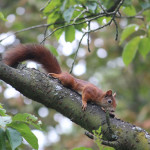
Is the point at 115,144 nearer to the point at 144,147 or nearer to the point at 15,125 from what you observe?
the point at 144,147

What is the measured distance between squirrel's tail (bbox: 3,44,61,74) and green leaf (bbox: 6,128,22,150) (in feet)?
1.95

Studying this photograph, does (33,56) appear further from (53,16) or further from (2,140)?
(2,140)

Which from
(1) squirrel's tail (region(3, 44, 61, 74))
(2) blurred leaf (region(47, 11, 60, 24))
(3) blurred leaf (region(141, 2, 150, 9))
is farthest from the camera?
(3) blurred leaf (region(141, 2, 150, 9))

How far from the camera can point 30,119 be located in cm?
195

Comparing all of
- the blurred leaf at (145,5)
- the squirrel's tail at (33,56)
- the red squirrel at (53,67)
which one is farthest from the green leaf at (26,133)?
the blurred leaf at (145,5)

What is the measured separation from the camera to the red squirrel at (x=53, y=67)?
7.82ft

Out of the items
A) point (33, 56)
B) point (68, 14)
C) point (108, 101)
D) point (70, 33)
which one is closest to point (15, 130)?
point (33, 56)

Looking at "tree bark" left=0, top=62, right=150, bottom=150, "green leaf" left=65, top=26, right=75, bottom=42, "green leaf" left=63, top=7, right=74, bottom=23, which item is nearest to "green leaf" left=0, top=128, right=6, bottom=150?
"tree bark" left=0, top=62, right=150, bottom=150

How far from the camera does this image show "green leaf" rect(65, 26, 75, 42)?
2.93m

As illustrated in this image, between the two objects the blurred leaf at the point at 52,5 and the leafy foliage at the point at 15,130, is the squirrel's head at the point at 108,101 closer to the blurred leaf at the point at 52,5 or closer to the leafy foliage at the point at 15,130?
the blurred leaf at the point at 52,5

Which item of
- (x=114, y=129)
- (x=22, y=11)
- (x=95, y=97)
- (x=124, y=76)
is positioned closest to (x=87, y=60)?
(x=124, y=76)

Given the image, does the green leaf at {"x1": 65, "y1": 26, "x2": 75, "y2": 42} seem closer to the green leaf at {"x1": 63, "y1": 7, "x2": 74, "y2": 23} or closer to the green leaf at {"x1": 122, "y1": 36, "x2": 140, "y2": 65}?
the green leaf at {"x1": 63, "y1": 7, "x2": 74, "y2": 23}

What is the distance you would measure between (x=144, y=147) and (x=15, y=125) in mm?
774

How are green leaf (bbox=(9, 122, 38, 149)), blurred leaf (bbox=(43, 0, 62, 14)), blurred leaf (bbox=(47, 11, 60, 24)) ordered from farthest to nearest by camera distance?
blurred leaf (bbox=(47, 11, 60, 24))
blurred leaf (bbox=(43, 0, 62, 14))
green leaf (bbox=(9, 122, 38, 149))
